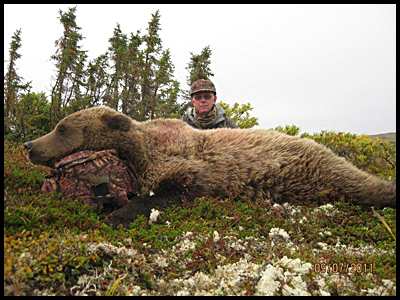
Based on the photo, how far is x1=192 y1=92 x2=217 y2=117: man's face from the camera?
8.89m

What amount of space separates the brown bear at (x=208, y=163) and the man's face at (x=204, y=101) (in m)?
3.70

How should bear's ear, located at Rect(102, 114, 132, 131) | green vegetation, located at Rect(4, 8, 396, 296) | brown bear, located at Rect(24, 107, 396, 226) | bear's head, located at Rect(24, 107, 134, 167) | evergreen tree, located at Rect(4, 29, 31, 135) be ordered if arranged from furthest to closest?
evergreen tree, located at Rect(4, 29, 31, 135), bear's ear, located at Rect(102, 114, 132, 131), bear's head, located at Rect(24, 107, 134, 167), brown bear, located at Rect(24, 107, 396, 226), green vegetation, located at Rect(4, 8, 396, 296)

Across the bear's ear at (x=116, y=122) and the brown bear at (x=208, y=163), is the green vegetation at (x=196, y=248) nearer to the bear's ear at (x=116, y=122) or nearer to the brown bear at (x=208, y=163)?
the brown bear at (x=208, y=163)

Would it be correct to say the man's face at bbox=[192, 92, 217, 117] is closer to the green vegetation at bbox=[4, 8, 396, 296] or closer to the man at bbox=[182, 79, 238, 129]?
the man at bbox=[182, 79, 238, 129]

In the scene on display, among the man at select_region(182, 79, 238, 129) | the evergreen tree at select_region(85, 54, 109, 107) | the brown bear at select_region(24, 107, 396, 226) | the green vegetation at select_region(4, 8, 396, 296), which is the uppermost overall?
the evergreen tree at select_region(85, 54, 109, 107)

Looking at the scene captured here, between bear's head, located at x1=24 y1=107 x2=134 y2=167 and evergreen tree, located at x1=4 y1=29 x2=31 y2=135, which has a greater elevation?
evergreen tree, located at x1=4 y1=29 x2=31 y2=135

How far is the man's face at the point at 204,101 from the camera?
889 cm

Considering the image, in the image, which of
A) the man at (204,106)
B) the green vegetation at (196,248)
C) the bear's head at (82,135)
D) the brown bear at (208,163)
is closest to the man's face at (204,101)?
the man at (204,106)

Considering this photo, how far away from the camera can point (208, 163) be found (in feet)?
16.5

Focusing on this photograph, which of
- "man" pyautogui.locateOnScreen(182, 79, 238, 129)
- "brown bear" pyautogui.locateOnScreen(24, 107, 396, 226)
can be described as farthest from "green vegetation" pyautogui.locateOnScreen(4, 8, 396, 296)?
"man" pyautogui.locateOnScreen(182, 79, 238, 129)

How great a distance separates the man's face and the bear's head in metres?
4.05

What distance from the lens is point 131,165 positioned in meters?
4.88

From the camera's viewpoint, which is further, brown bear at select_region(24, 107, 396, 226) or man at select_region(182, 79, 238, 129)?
man at select_region(182, 79, 238, 129)

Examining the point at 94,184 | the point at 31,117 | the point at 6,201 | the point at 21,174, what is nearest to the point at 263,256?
the point at 94,184
